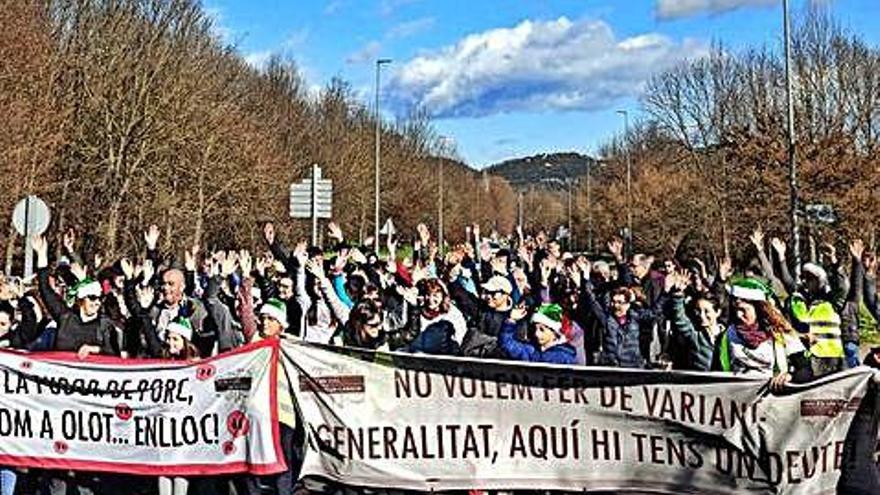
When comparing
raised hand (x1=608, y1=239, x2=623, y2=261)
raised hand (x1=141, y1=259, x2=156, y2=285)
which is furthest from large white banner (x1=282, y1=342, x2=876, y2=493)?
raised hand (x1=608, y1=239, x2=623, y2=261)

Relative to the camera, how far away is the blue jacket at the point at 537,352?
25.7 ft

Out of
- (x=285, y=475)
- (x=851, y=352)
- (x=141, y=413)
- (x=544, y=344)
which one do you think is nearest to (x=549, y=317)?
(x=544, y=344)

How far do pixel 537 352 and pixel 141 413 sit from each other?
105 inches

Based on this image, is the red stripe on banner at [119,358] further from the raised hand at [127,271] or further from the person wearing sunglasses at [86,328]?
the raised hand at [127,271]

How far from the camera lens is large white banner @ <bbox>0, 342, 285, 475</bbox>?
782 centimetres

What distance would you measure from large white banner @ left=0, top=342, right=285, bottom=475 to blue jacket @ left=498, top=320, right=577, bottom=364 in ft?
5.10

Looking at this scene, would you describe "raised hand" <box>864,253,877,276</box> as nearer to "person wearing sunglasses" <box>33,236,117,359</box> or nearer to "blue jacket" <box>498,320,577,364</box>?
"blue jacket" <box>498,320,577,364</box>

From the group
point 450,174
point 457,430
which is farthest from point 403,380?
point 450,174

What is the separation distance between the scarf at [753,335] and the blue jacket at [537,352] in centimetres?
110

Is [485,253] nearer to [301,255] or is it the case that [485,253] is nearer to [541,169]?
[301,255]

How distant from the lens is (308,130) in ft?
163

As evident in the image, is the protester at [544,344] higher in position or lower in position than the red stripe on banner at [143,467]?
higher

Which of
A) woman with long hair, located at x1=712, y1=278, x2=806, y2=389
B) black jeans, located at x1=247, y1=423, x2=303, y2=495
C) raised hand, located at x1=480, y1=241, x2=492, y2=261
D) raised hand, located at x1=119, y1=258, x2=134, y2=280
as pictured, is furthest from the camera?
raised hand, located at x1=480, y1=241, x2=492, y2=261

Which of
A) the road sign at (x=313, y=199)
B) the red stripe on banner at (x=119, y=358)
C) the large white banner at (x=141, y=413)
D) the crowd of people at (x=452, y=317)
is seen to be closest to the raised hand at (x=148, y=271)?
the crowd of people at (x=452, y=317)
